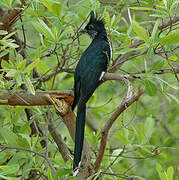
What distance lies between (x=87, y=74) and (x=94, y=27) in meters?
0.69

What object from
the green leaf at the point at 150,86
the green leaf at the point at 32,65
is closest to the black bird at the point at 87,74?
the green leaf at the point at 150,86

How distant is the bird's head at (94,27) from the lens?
3.55 metres

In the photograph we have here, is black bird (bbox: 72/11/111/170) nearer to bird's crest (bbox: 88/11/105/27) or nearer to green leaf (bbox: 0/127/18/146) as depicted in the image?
bird's crest (bbox: 88/11/105/27)

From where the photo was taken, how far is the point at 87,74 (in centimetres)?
312

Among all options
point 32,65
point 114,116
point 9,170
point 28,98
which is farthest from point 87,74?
point 9,170

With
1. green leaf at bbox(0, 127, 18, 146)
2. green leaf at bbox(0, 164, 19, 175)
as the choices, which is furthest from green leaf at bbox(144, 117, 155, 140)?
green leaf at bbox(0, 164, 19, 175)

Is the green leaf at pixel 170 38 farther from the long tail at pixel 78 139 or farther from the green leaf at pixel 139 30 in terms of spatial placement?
the long tail at pixel 78 139

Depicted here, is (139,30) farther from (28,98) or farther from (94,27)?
(94,27)

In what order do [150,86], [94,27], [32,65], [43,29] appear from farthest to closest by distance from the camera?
1. [94,27]
2. [150,86]
3. [43,29]
4. [32,65]

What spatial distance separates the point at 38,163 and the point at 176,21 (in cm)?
159

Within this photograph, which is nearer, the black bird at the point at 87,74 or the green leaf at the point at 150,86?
the green leaf at the point at 150,86

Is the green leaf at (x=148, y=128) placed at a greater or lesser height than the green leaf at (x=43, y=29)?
lesser

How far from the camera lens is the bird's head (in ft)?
11.7

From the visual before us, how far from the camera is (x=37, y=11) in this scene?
273cm
